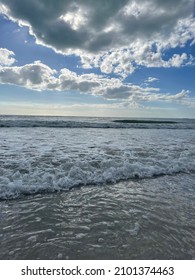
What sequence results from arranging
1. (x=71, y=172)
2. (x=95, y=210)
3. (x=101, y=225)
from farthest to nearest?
(x=71, y=172) < (x=95, y=210) < (x=101, y=225)

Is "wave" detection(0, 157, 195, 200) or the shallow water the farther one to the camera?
"wave" detection(0, 157, 195, 200)

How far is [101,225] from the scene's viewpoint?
390cm

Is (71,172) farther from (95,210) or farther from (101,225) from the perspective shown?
(101,225)

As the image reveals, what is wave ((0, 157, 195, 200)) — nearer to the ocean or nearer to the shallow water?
the ocean

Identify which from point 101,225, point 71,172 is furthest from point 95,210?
point 71,172

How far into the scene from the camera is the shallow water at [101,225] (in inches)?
125

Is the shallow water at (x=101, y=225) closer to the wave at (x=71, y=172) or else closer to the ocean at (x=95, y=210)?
the ocean at (x=95, y=210)

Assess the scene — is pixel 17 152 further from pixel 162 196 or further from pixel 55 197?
pixel 162 196

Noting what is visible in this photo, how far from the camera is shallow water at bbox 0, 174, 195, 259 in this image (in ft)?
10.4

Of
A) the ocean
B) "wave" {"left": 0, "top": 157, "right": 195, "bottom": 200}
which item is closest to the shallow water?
the ocean

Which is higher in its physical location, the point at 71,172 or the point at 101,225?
the point at 71,172

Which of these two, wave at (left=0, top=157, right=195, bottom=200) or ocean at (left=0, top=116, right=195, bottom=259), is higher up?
wave at (left=0, top=157, right=195, bottom=200)

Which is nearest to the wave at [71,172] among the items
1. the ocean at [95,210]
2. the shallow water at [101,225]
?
the ocean at [95,210]
